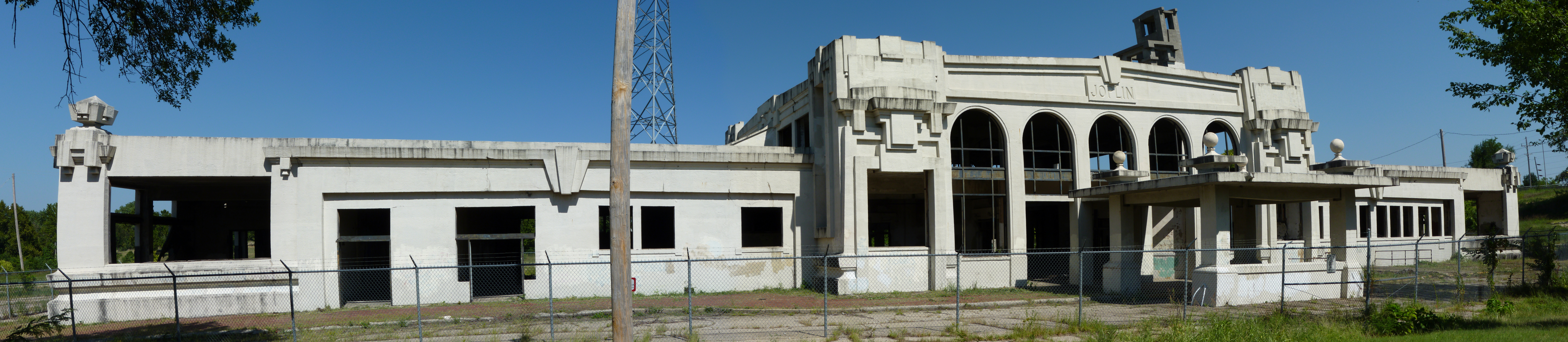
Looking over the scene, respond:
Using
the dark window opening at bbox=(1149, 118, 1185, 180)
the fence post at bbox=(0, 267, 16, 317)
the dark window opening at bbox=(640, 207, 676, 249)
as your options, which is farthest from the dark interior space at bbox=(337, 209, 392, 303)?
the dark window opening at bbox=(1149, 118, 1185, 180)

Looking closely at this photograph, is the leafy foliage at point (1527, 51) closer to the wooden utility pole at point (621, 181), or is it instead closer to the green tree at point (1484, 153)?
the wooden utility pole at point (621, 181)

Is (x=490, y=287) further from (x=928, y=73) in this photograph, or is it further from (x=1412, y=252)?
(x=1412, y=252)

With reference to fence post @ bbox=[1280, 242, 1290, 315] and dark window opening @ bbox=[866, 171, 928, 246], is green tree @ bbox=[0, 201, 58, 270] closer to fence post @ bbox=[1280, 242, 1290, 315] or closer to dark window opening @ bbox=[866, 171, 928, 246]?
dark window opening @ bbox=[866, 171, 928, 246]

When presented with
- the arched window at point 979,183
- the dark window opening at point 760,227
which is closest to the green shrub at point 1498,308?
the arched window at point 979,183

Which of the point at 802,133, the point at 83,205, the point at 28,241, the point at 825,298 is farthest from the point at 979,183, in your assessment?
the point at 28,241

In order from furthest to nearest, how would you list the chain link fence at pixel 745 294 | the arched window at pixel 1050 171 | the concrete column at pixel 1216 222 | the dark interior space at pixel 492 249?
1. the arched window at pixel 1050 171
2. the dark interior space at pixel 492 249
3. the concrete column at pixel 1216 222
4. the chain link fence at pixel 745 294

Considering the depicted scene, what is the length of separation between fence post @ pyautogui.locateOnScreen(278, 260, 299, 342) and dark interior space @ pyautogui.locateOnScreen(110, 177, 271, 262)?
1.22m

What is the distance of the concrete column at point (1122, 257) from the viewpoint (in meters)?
22.3

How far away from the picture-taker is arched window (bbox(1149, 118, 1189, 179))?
26.8 metres

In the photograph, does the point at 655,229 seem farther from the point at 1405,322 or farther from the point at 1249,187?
the point at 1405,322

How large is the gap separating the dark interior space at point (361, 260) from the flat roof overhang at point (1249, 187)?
1848 cm

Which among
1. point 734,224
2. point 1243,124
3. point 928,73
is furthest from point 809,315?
point 1243,124

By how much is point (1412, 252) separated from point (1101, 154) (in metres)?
11.9

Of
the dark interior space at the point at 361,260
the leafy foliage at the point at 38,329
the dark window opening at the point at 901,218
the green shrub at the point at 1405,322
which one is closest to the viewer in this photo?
the leafy foliage at the point at 38,329
